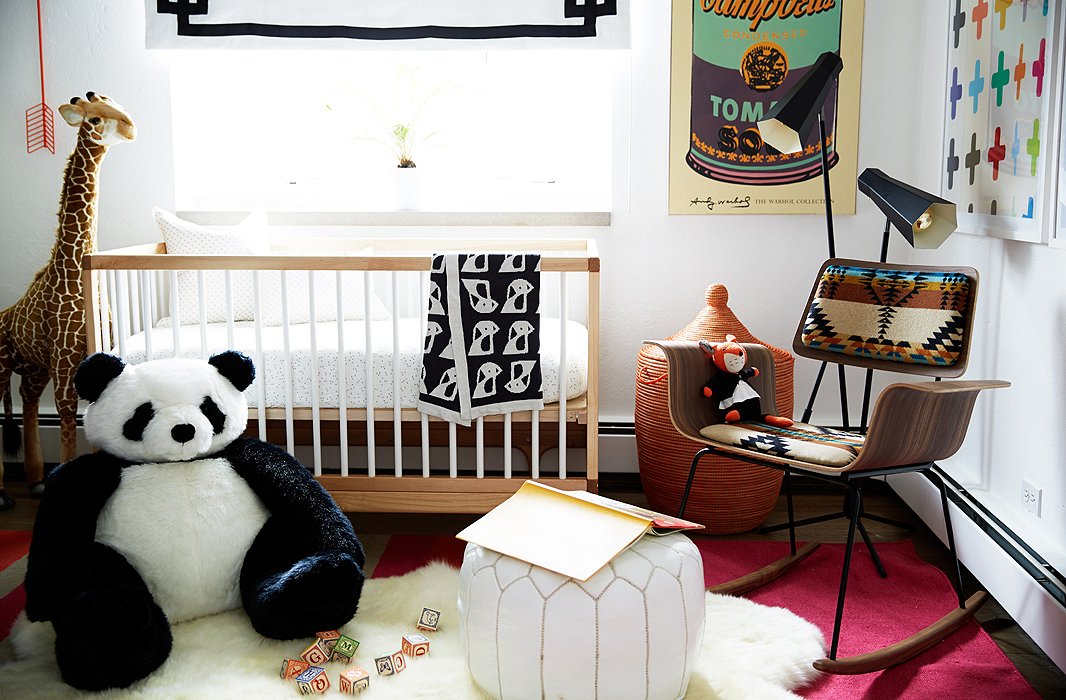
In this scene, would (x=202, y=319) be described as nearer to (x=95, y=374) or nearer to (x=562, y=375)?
(x=95, y=374)

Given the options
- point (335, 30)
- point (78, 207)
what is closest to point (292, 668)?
point (78, 207)

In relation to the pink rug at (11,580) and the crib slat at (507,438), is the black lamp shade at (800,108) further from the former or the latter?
the pink rug at (11,580)

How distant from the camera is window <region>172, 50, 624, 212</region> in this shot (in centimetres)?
321

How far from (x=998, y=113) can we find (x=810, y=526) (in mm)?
1225

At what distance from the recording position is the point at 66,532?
73.6 inches

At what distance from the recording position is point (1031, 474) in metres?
2.13

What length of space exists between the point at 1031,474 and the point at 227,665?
178 centimetres

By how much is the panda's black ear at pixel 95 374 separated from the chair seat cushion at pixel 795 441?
133 cm

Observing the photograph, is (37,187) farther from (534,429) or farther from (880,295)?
(880,295)

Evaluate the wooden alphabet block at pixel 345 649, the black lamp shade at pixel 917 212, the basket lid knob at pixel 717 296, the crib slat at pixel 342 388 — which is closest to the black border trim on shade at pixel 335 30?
the basket lid knob at pixel 717 296

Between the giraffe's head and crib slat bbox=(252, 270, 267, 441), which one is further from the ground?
the giraffe's head

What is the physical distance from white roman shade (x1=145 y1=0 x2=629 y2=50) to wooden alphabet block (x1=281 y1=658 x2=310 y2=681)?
6.45 ft

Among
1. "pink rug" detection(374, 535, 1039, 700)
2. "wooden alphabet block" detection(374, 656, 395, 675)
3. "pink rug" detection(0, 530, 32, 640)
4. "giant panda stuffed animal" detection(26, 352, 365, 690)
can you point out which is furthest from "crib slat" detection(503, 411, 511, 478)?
"pink rug" detection(0, 530, 32, 640)
